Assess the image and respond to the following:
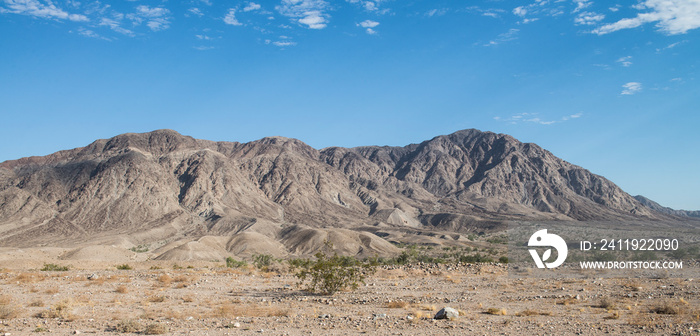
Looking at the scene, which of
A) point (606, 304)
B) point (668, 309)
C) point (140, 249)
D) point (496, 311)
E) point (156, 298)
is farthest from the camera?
point (140, 249)

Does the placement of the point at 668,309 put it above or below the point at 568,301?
above

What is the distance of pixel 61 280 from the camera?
25.8 m

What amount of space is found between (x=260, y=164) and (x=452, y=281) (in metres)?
162

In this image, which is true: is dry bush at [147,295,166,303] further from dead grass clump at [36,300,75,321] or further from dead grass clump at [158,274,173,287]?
dead grass clump at [158,274,173,287]

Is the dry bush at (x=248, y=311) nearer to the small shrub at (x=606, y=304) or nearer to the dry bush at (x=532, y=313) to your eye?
the dry bush at (x=532, y=313)

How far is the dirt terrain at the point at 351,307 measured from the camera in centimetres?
1334

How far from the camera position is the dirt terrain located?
13344mm

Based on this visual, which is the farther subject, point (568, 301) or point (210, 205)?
point (210, 205)

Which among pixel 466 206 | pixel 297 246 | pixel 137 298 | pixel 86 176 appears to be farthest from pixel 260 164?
pixel 137 298

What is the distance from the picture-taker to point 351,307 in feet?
57.1

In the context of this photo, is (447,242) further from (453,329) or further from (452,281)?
(453,329)

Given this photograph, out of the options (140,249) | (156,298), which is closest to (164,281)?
(156,298)

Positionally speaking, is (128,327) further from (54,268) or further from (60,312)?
(54,268)
